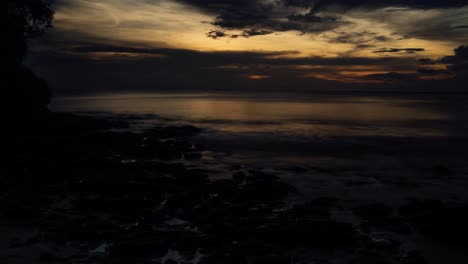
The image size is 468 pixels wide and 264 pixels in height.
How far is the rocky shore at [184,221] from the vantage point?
11.2 meters

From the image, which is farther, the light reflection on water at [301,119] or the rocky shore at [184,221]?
the light reflection on water at [301,119]

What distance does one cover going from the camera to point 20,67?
40.4 meters

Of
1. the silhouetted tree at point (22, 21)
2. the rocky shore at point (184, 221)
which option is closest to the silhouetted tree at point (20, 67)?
the silhouetted tree at point (22, 21)

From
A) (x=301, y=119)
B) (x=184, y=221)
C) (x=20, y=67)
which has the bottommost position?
(x=184, y=221)

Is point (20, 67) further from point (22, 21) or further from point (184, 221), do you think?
point (184, 221)

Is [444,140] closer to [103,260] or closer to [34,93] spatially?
[103,260]

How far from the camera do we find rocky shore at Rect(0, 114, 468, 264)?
1125 centimetres

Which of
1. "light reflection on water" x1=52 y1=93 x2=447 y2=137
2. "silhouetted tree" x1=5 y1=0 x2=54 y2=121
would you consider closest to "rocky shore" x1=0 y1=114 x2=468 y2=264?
"silhouetted tree" x1=5 y1=0 x2=54 y2=121

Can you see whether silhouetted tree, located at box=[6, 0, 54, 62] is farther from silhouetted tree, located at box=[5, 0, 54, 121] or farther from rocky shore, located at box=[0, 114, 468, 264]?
rocky shore, located at box=[0, 114, 468, 264]

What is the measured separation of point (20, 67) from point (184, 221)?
35096 millimetres

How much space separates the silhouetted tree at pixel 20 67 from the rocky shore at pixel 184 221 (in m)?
15.0

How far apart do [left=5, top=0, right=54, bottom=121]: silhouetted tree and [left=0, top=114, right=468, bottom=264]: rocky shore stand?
15.0 m

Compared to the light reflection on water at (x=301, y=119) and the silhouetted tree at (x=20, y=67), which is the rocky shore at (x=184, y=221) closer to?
the silhouetted tree at (x=20, y=67)

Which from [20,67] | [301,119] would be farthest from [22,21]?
[301,119]
